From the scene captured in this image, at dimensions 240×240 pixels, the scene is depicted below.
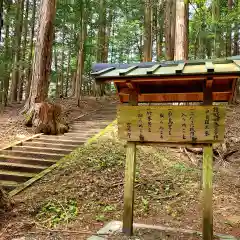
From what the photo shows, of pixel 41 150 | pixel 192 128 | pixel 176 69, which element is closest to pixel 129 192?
pixel 192 128

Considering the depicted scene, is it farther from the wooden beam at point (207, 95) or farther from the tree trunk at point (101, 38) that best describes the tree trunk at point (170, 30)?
the wooden beam at point (207, 95)

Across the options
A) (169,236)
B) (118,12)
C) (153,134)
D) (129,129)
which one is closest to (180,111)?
(153,134)

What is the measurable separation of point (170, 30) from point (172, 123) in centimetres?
1123

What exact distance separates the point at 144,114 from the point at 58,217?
8.76 ft

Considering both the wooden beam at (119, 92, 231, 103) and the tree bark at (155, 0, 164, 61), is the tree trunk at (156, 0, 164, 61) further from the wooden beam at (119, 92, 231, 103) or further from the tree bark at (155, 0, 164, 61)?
the wooden beam at (119, 92, 231, 103)

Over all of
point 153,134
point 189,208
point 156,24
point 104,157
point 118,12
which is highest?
point 118,12

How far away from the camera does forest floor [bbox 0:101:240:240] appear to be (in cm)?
512

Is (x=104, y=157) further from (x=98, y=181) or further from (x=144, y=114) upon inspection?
(x=144, y=114)

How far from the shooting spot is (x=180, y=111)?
14.1 ft

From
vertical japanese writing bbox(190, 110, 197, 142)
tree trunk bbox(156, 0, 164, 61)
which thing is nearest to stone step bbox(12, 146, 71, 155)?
vertical japanese writing bbox(190, 110, 197, 142)

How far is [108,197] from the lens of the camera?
6.15 m

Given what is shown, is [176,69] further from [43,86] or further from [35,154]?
[43,86]

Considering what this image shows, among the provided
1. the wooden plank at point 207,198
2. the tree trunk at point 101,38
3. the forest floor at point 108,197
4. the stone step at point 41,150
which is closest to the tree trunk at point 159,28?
the tree trunk at point 101,38

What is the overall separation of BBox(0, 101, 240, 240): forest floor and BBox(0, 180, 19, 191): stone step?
0.51 metres
